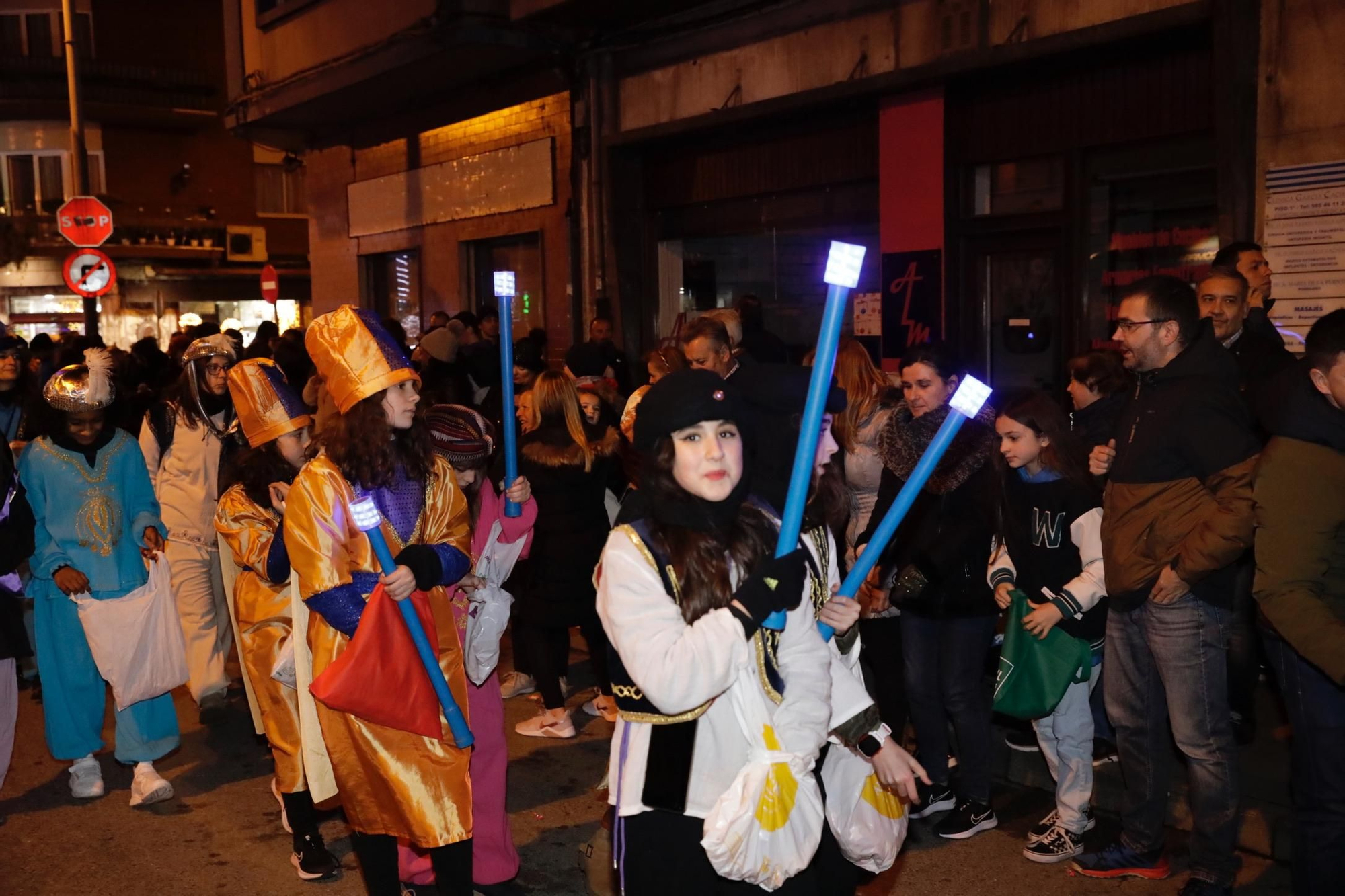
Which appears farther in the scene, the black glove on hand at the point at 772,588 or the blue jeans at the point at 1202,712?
the blue jeans at the point at 1202,712

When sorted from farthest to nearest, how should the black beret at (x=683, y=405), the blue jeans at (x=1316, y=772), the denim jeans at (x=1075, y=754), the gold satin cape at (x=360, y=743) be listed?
the denim jeans at (x=1075, y=754) < the gold satin cape at (x=360, y=743) < the blue jeans at (x=1316, y=772) < the black beret at (x=683, y=405)

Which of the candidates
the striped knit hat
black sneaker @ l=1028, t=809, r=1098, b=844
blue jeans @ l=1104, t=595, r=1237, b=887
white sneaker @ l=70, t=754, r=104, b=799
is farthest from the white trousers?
blue jeans @ l=1104, t=595, r=1237, b=887

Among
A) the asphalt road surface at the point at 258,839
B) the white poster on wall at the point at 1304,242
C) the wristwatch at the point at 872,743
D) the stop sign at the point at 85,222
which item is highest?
the stop sign at the point at 85,222

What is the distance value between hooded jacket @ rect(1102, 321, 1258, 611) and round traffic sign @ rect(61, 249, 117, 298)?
1387 cm

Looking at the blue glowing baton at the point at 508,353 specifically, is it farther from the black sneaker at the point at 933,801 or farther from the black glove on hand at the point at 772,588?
the black sneaker at the point at 933,801

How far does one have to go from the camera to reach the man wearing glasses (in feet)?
13.7

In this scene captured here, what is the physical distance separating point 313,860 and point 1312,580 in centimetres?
388

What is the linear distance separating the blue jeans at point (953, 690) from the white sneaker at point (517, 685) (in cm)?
290

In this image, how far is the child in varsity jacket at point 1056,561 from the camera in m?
4.75

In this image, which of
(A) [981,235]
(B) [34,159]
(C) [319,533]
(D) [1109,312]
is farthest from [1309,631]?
(B) [34,159]

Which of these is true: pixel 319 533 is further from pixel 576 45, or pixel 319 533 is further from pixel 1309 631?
pixel 576 45

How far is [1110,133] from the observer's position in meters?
8.62

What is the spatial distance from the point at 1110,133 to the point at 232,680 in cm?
719

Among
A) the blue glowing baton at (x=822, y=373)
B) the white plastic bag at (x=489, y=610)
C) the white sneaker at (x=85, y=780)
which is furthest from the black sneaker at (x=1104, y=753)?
the white sneaker at (x=85, y=780)
